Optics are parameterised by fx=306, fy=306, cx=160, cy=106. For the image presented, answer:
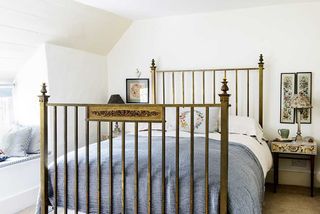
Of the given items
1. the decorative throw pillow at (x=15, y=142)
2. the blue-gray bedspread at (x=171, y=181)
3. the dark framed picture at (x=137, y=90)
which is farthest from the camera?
the dark framed picture at (x=137, y=90)

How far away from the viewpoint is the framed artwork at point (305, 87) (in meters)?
3.83

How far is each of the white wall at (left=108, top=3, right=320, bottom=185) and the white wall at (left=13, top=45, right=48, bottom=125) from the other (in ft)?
4.68

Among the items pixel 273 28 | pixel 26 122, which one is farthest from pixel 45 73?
pixel 273 28

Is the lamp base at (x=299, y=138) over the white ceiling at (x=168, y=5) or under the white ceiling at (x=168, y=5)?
under

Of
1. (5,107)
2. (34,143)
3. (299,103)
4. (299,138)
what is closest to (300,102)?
(299,103)

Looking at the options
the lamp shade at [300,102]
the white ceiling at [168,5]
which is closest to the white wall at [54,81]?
the white ceiling at [168,5]

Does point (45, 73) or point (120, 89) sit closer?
point (45, 73)

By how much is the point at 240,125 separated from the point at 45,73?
247 centimetres

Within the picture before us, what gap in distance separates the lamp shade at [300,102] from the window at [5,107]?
3.56m

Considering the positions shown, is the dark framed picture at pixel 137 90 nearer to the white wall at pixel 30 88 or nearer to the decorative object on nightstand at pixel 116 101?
the decorative object on nightstand at pixel 116 101

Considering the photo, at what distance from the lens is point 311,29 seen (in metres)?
3.81

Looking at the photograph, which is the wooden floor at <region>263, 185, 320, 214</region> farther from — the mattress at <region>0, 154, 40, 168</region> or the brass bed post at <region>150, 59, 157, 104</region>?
the mattress at <region>0, 154, 40, 168</region>

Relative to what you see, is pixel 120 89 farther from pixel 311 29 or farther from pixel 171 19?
pixel 311 29

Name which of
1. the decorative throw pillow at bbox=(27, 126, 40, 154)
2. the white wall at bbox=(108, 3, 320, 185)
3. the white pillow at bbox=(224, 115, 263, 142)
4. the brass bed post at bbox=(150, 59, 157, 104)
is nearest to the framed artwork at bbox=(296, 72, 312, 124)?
the white wall at bbox=(108, 3, 320, 185)
